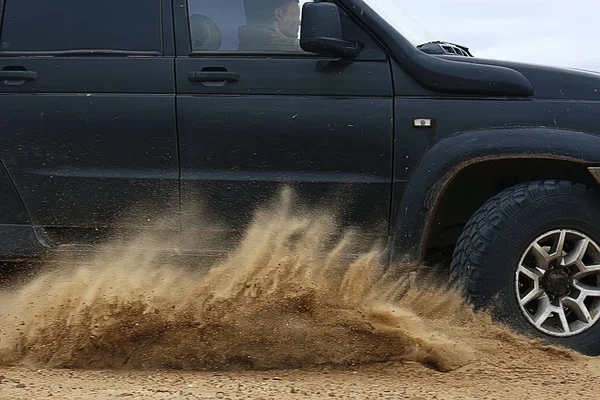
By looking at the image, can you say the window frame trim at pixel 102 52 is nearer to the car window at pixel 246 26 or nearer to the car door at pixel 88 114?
the car door at pixel 88 114

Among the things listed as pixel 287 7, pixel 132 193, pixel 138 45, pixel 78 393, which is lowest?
pixel 78 393

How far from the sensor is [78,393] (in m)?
3.22

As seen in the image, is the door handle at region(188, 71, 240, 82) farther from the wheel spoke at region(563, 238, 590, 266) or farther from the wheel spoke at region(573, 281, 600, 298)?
the wheel spoke at region(573, 281, 600, 298)

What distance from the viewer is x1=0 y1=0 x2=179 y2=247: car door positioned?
389cm

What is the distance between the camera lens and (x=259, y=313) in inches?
157

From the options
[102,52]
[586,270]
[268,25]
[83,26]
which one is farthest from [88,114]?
[586,270]

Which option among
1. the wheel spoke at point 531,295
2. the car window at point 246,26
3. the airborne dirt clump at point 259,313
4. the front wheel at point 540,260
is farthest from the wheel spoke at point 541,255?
the car window at point 246,26

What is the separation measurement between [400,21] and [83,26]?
1.62m

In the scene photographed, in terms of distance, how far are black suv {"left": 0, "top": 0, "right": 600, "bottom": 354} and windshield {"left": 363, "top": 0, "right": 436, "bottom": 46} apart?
0.27ft

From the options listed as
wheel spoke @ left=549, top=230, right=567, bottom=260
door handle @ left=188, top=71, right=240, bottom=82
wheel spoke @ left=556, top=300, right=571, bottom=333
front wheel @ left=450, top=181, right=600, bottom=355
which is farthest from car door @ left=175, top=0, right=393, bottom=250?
wheel spoke @ left=556, top=300, right=571, bottom=333

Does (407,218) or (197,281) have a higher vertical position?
(407,218)

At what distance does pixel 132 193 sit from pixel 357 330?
4.23 feet

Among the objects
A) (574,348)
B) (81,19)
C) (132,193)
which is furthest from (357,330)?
(81,19)

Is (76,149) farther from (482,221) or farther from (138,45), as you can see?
(482,221)
